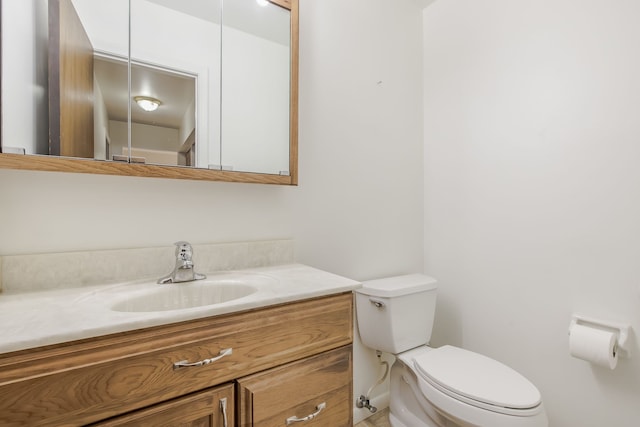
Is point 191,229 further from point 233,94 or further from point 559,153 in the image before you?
point 559,153

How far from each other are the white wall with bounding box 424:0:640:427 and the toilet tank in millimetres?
328

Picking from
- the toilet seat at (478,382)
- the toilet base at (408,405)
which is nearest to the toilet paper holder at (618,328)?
the toilet seat at (478,382)

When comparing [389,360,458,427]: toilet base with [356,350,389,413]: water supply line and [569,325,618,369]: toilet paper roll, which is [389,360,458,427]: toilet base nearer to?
[356,350,389,413]: water supply line

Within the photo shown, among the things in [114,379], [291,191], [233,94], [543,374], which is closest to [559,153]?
[543,374]

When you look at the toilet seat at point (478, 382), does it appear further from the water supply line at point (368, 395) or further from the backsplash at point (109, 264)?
the backsplash at point (109, 264)

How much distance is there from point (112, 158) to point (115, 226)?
23 centimetres

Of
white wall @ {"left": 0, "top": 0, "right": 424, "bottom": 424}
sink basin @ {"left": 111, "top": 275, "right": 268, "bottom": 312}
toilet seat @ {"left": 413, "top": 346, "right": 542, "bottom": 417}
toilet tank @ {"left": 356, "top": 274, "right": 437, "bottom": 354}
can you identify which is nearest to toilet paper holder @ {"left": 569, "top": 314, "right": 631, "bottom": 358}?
toilet seat @ {"left": 413, "top": 346, "right": 542, "bottom": 417}

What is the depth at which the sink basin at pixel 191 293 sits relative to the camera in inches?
38.1

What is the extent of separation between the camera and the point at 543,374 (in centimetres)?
141

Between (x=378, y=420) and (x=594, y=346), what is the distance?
106 centimetres

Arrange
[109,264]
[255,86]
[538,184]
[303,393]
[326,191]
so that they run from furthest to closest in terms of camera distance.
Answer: [326,191], [538,184], [255,86], [109,264], [303,393]

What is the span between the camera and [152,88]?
3.60ft

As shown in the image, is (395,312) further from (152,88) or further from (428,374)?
(152,88)

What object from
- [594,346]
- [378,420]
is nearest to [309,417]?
[378,420]
